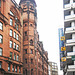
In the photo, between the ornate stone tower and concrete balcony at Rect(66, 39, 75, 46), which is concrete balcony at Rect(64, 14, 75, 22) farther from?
the ornate stone tower

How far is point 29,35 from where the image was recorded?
61.1 metres

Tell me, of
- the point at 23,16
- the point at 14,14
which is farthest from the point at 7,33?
the point at 23,16

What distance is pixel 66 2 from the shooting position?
43688 mm

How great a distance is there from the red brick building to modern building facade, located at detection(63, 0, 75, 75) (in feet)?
49.1

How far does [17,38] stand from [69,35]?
1902 cm

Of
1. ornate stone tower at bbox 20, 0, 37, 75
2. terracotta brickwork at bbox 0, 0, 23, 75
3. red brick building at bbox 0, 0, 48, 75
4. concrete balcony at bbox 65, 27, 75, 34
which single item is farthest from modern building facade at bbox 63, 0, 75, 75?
ornate stone tower at bbox 20, 0, 37, 75

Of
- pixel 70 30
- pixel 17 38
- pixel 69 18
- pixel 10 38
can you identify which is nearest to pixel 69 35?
pixel 70 30

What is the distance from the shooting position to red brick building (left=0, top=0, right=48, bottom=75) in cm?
4391

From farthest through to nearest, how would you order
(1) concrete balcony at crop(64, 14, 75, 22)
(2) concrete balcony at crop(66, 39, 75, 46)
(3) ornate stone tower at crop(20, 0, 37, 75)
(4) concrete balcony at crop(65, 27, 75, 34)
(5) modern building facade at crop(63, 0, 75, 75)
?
(3) ornate stone tower at crop(20, 0, 37, 75) < (1) concrete balcony at crop(64, 14, 75, 22) < (4) concrete balcony at crop(65, 27, 75, 34) < (2) concrete balcony at crop(66, 39, 75, 46) < (5) modern building facade at crop(63, 0, 75, 75)

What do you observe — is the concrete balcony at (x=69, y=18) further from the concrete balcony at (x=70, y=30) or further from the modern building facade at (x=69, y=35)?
the concrete balcony at (x=70, y=30)

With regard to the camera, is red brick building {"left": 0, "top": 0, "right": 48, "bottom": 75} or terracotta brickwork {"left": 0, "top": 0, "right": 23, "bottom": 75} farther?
red brick building {"left": 0, "top": 0, "right": 48, "bottom": 75}

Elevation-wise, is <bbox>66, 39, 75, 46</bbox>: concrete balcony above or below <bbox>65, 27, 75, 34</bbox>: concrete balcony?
below

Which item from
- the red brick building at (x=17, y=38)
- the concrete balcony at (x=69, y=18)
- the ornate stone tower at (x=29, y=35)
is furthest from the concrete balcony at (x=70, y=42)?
the ornate stone tower at (x=29, y=35)

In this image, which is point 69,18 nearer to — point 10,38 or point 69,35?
point 69,35
